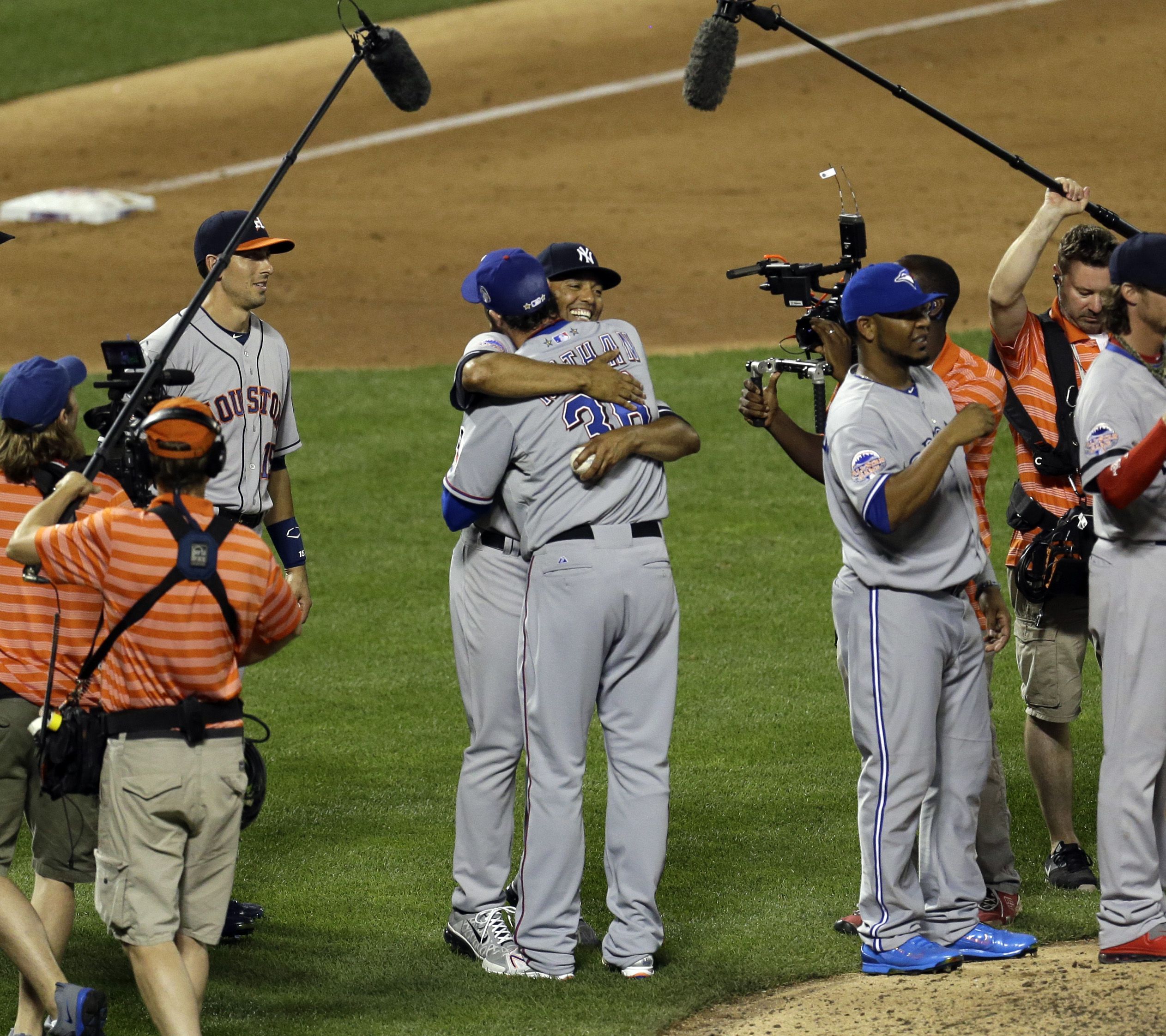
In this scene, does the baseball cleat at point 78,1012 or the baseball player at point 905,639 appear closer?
the baseball cleat at point 78,1012

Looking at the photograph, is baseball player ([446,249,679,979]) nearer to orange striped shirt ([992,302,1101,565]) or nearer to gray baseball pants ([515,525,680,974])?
gray baseball pants ([515,525,680,974])

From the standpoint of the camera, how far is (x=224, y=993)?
5.32m

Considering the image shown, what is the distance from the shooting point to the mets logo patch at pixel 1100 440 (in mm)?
4918

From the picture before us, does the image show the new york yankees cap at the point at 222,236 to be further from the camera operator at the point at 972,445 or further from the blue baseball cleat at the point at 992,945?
the blue baseball cleat at the point at 992,945

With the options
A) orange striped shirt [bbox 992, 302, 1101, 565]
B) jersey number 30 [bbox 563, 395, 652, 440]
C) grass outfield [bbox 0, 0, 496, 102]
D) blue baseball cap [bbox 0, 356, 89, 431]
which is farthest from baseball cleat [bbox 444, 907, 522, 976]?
grass outfield [bbox 0, 0, 496, 102]

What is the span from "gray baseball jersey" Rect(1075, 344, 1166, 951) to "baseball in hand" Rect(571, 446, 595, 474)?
1462 millimetres

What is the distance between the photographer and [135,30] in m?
29.6

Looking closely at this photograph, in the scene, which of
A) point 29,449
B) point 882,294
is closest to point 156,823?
point 29,449

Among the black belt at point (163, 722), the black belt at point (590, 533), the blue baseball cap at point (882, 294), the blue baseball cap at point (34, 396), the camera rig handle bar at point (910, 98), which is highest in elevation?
the camera rig handle bar at point (910, 98)

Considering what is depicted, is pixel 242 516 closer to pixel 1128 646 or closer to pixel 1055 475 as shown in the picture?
pixel 1055 475

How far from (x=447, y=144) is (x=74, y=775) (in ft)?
67.2

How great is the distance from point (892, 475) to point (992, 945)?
150 cm

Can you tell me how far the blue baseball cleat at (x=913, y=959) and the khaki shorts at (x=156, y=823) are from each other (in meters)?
1.98

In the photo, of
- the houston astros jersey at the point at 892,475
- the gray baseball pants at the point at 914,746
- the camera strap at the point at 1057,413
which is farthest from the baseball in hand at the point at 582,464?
the camera strap at the point at 1057,413
